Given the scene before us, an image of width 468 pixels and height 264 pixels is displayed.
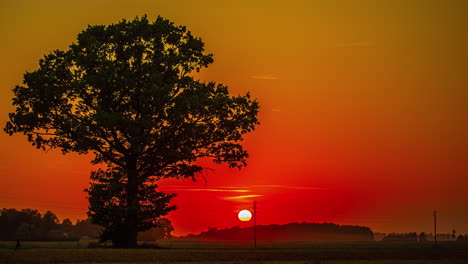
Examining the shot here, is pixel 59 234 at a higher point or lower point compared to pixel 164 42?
lower

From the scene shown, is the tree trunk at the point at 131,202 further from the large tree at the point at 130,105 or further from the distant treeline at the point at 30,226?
the distant treeline at the point at 30,226

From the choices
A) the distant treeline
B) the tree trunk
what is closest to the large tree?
the tree trunk

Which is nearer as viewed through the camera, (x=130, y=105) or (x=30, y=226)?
(x=130, y=105)

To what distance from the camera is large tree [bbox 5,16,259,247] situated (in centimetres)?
7056

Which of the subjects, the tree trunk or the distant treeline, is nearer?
the tree trunk

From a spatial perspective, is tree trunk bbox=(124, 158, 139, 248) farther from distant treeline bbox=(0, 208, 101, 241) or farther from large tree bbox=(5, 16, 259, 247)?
distant treeline bbox=(0, 208, 101, 241)

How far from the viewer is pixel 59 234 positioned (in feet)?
513

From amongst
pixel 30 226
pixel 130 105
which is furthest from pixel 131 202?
pixel 30 226

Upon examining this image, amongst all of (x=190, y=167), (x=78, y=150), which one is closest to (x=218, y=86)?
(x=190, y=167)

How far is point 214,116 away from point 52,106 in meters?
15.9

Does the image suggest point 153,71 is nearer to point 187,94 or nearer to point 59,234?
point 187,94

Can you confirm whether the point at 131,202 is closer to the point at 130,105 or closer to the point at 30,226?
the point at 130,105

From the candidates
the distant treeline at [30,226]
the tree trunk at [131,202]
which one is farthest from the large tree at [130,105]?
the distant treeline at [30,226]

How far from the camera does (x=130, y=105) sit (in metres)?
71.1
